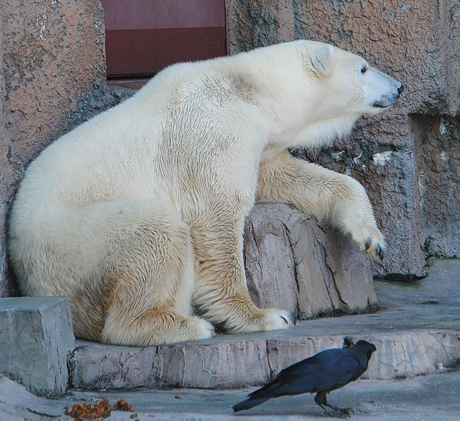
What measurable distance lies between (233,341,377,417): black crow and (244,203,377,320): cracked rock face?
3.85ft

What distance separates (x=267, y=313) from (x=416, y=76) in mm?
1976

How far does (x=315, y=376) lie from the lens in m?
2.03

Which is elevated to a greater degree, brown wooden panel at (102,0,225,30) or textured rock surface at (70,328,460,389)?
brown wooden panel at (102,0,225,30)

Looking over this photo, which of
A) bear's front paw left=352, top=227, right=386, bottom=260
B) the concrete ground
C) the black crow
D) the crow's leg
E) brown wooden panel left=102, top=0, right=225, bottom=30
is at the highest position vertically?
brown wooden panel left=102, top=0, right=225, bottom=30

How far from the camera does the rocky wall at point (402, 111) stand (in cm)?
397

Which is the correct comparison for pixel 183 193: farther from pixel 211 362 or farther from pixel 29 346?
pixel 29 346

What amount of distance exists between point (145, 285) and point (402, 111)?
7.27 feet

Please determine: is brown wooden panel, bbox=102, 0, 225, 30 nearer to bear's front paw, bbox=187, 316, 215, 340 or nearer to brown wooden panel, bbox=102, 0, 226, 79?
brown wooden panel, bbox=102, 0, 226, 79

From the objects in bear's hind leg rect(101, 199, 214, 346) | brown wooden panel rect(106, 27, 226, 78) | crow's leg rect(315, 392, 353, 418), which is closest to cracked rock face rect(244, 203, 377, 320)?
bear's hind leg rect(101, 199, 214, 346)

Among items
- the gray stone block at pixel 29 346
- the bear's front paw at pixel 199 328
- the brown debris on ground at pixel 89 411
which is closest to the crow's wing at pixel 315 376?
the brown debris on ground at pixel 89 411

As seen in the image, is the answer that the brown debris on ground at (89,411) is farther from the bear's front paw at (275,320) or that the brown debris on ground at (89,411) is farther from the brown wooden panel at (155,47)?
the brown wooden panel at (155,47)

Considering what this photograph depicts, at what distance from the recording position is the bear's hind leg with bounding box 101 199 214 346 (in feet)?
8.87

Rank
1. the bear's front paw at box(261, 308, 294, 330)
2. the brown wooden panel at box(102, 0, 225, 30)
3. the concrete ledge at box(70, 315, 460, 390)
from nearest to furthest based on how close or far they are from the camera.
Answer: the concrete ledge at box(70, 315, 460, 390) < the bear's front paw at box(261, 308, 294, 330) < the brown wooden panel at box(102, 0, 225, 30)

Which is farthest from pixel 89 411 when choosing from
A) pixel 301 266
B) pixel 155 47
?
pixel 155 47
